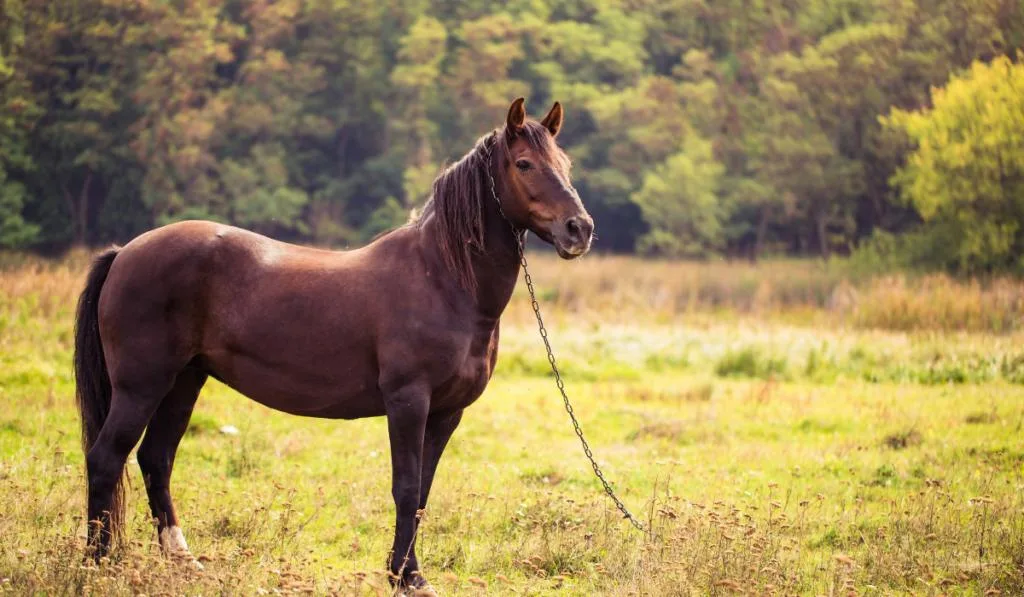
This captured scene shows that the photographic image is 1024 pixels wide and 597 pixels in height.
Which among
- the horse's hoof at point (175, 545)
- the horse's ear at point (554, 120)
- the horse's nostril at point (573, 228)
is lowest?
the horse's hoof at point (175, 545)

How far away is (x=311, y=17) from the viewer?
46.1 metres

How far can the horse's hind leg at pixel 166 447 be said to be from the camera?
571 centimetres

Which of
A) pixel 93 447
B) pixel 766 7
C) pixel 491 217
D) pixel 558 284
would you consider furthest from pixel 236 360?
pixel 766 7

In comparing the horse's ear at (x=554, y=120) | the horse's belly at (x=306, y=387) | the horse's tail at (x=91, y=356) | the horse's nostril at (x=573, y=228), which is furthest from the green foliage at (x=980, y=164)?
the horse's tail at (x=91, y=356)

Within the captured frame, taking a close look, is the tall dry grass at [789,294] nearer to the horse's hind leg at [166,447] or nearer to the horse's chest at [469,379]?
the horse's chest at [469,379]

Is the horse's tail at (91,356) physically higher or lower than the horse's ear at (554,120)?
lower

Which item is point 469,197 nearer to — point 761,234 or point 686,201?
point 686,201

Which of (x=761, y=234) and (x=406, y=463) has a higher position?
(x=406, y=463)

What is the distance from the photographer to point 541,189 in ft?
16.7

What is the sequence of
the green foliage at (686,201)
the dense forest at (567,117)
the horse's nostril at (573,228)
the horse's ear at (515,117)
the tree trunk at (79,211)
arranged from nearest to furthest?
the horse's nostril at (573,228) → the horse's ear at (515,117) → the dense forest at (567,117) → the tree trunk at (79,211) → the green foliage at (686,201)

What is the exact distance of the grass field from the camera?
5520 mm

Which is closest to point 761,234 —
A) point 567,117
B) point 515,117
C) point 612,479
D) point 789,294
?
point 567,117

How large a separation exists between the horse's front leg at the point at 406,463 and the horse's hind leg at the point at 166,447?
1323 millimetres

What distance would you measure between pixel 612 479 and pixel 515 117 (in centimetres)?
422
